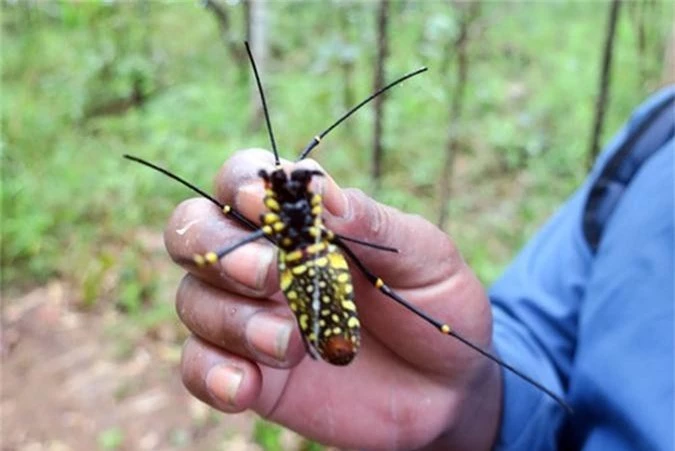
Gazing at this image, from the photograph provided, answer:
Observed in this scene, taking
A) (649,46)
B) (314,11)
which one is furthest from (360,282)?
(314,11)

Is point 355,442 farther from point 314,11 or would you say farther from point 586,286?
point 314,11

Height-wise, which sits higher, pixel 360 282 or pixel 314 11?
pixel 360 282

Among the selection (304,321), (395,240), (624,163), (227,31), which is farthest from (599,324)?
(227,31)

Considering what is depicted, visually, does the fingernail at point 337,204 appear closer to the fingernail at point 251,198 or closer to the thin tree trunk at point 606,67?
the fingernail at point 251,198

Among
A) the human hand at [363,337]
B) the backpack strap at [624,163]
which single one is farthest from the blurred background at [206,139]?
the human hand at [363,337]

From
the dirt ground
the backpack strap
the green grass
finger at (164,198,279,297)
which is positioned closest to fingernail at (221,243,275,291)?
finger at (164,198,279,297)

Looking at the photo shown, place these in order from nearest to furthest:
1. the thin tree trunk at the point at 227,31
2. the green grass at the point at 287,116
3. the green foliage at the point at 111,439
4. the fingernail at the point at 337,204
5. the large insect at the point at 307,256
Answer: the large insect at the point at 307,256 → the fingernail at the point at 337,204 → the green foliage at the point at 111,439 → the green grass at the point at 287,116 → the thin tree trunk at the point at 227,31

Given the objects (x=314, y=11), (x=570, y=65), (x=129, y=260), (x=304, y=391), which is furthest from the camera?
(x=314, y=11)
